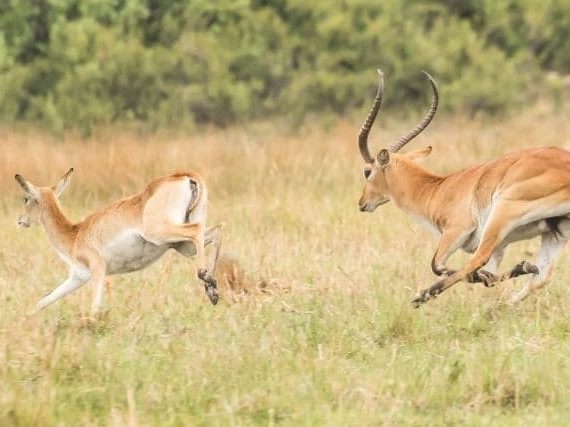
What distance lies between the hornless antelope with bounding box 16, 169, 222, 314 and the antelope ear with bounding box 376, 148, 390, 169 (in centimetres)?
126

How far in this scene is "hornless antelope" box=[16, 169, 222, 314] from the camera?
27.3ft

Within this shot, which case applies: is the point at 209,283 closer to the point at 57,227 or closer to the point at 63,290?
the point at 63,290

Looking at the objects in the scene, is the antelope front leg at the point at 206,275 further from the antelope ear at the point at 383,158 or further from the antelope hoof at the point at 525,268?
the antelope hoof at the point at 525,268

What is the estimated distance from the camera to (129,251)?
8.48 meters

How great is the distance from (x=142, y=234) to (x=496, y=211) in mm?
2077

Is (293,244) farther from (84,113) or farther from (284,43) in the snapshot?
(284,43)

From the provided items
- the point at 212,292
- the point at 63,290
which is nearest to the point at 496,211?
the point at 212,292

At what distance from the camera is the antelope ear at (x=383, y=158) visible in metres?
9.16

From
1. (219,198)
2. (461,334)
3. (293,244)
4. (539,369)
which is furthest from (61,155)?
(539,369)

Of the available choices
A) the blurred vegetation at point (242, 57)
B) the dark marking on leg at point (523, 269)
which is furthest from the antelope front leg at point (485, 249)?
the blurred vegetation at point (242, 57)

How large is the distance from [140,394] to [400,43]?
17580 mm

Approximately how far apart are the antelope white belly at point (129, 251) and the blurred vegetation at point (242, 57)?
479 inches

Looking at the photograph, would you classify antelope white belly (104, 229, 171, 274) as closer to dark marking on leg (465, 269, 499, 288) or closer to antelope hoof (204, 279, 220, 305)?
antelope hoof (204, 279, 220, 305)

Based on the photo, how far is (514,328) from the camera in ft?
23.5
